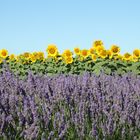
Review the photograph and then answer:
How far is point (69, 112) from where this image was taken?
372 cm

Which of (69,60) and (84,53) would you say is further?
(84,53)

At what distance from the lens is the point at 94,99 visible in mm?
3750

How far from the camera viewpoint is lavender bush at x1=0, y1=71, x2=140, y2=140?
2.92 m

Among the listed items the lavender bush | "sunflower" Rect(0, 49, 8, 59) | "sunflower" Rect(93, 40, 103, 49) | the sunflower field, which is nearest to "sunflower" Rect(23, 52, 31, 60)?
"sunflower" Rect(0, 49, 8, 59)

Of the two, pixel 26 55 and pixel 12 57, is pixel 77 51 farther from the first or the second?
pixel 12 57

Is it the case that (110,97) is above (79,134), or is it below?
Answer: above

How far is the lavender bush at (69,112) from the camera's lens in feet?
9.57

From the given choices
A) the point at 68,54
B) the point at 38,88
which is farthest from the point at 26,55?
the point at 38,88

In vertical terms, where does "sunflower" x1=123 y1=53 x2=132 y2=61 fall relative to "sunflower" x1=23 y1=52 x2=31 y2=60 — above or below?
below

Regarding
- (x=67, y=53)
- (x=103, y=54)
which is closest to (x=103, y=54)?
(x=103, y=54)

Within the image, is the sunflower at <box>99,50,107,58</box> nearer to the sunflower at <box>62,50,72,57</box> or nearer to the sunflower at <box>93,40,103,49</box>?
the sunflower at <box>93,40,103,49</box>

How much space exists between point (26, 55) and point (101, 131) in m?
8.67

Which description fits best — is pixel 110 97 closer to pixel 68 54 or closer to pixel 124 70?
pixel 124 70

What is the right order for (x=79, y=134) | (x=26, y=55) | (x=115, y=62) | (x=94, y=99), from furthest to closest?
1. (x=26, y=55)
2. (x=115, y=62)
3. (x=94, y=99)
4. (x=79, y=134)
